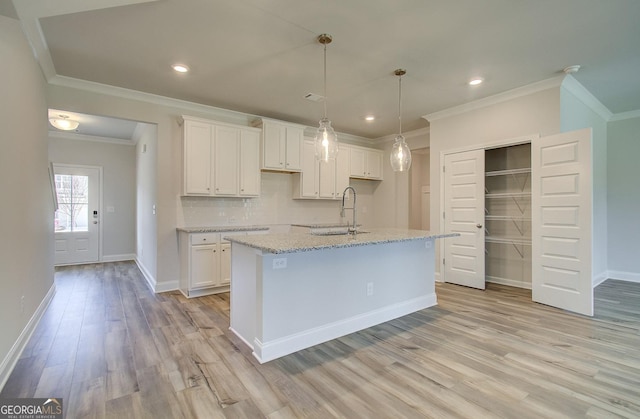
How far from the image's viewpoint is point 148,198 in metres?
5.05

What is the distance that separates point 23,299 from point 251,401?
2.27m

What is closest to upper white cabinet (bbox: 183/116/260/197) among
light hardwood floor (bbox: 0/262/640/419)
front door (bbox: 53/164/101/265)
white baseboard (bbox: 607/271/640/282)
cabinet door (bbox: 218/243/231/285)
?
cabinet door (bbox: 218/243/231/285)

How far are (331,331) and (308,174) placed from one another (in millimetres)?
3174

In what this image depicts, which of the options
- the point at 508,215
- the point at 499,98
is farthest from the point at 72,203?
the point at 508,215

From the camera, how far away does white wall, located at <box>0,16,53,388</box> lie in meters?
2.12

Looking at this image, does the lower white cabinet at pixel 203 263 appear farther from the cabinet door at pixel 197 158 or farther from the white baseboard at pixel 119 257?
the white baseboard at pixel 119 257

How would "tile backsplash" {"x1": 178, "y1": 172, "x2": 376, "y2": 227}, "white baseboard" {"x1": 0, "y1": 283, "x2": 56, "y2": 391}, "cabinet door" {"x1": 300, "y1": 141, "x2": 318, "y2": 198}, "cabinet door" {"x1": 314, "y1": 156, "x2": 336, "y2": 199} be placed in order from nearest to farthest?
1. "white baseboard" {"x1": 0, "y1": 283, "x2": 56, "y2": 391}
2. "tile backsplash" {"x1": 178, "y1": 172, "x2": 376, "y2": 227}
3. "cabinet door" {"x1": 300, "y1": 141, "x2": 318, "y2": 198}
4. "cabinet door" {"x1": 314, "y1": 156, "x2": 336, "y2": 199}

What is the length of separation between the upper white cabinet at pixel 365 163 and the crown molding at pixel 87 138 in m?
5.01

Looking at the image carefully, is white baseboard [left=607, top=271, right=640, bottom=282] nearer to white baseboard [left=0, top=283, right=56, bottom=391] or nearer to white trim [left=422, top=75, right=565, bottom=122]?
white trim [left=422, top=75, right=565, bottom=122]

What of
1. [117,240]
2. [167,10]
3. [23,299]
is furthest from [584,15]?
[117,240]

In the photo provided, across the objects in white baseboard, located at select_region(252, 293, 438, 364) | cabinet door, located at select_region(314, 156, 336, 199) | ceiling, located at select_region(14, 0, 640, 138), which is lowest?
white baseboard, located at select_region(252, 293, 438, 364)

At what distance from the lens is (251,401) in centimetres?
187

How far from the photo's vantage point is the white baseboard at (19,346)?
6.75 feet

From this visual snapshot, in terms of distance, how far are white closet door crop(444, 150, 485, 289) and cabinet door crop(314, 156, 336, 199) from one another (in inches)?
77.5
